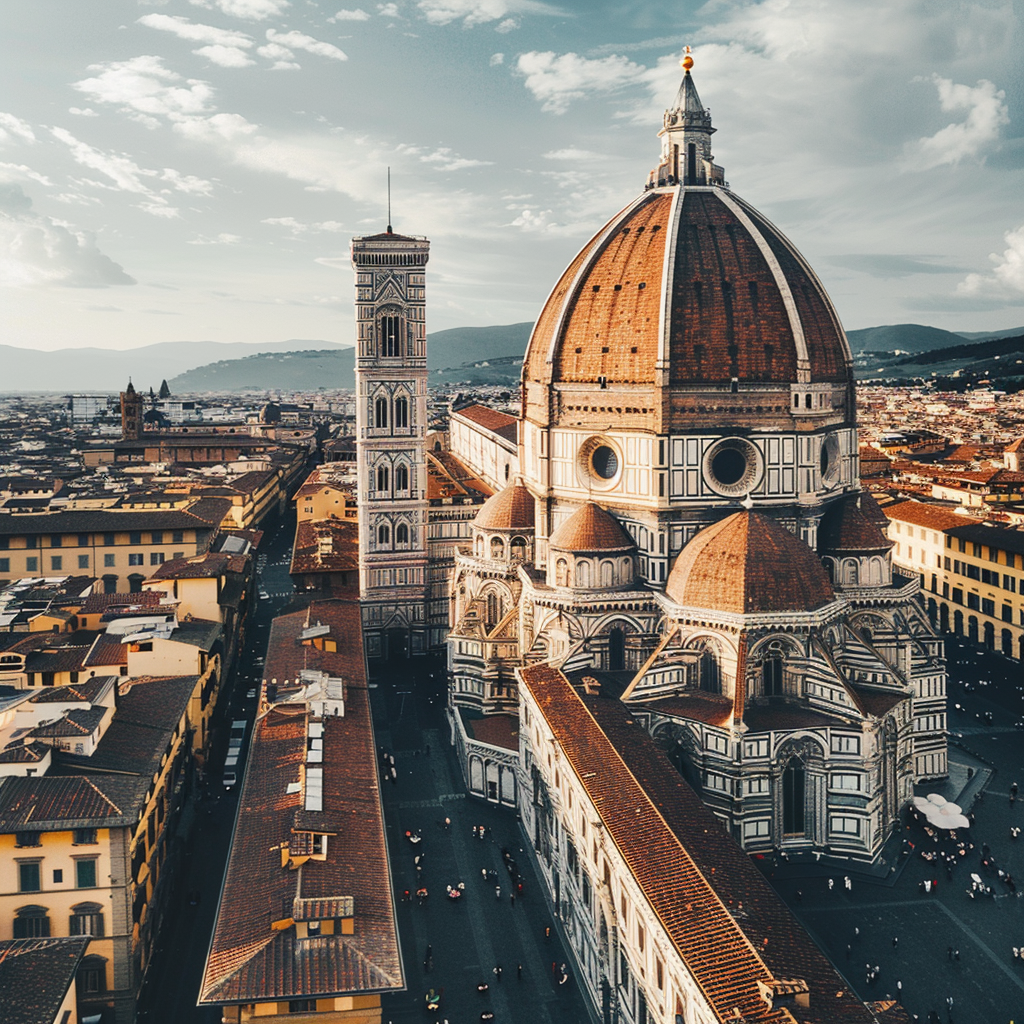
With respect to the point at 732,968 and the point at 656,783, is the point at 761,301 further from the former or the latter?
the point at 732,968

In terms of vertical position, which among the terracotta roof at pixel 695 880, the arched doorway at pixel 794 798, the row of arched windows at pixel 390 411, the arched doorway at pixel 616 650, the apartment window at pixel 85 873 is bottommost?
the arched doorway at pixel 794 798

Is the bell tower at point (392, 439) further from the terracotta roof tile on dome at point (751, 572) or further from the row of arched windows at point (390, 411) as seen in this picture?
the terracotta roof tile on dome at point (751, 572)

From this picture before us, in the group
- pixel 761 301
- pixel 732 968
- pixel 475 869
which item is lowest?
pixel 475 869

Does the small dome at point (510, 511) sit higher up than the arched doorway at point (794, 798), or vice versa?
the small dome at point (510, 511)

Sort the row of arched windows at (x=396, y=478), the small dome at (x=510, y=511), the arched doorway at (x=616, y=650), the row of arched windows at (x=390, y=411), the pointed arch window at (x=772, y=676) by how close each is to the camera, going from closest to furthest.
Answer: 1. the pointed arch window at (x=772, y=676)
2. the arched doorway at (x=616, y=650)
3. the small dome at (x=510, y=511)
4. the row of arched windows at (x=390, y=411)
5. the row of arched windows at (x=396, y=478)

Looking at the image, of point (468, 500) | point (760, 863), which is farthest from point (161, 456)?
point (760, 863)

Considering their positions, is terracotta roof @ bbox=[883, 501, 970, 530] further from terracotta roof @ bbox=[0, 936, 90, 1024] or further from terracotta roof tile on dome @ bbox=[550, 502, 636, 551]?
terracotta roof @ bbox=[0, 936, 90, 1024]

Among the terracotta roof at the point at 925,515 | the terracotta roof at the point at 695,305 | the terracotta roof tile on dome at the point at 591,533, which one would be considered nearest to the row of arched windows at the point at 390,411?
the terracotta roof at the point at 695,305

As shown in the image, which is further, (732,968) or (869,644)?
(869,644)
